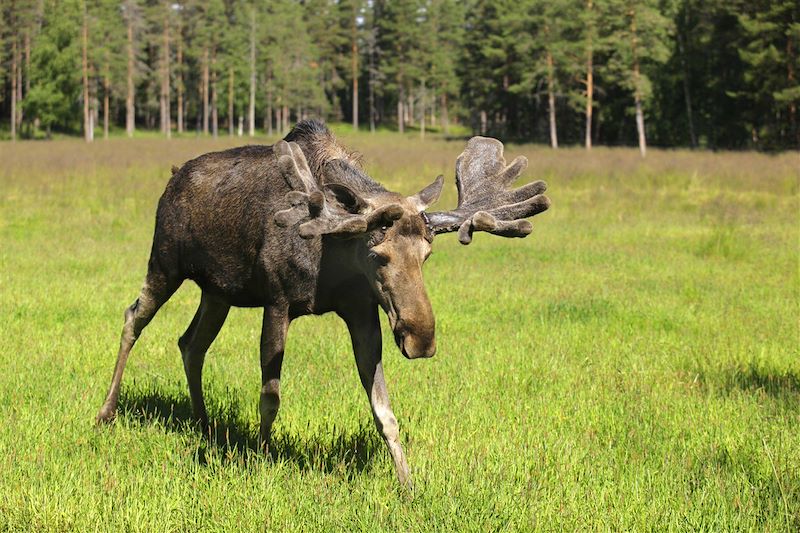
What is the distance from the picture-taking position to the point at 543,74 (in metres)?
66.9

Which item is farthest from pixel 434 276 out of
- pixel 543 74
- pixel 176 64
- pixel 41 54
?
pixel 176 64

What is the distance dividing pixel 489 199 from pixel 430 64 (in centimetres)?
9324

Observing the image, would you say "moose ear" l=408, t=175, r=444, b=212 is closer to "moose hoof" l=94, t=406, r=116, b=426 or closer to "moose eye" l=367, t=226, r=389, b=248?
"moose eye" l=367, t=226, r=389, b=248

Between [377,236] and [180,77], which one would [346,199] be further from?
[180,77]

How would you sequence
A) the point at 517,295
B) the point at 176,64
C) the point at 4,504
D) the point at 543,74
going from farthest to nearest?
1. the point at 176,64
2. the point at 543,74
3. the point at 517,295
4. the point at 4,504

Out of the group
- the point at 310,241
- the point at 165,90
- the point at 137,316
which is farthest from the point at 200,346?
the point at 165,90

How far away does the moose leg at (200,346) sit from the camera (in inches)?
234

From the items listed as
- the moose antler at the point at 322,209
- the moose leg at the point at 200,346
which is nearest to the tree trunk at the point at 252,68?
the moose leg at the point at 200,346

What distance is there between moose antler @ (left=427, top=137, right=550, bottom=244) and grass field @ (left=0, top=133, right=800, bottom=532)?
2.98 ft

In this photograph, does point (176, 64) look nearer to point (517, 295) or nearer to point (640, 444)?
point (517, 295)

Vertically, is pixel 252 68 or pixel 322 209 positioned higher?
pixel 252 68

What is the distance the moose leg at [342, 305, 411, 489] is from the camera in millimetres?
4758

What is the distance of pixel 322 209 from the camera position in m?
4.05

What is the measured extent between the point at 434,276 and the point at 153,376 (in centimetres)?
639
